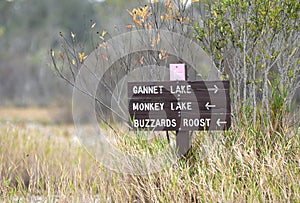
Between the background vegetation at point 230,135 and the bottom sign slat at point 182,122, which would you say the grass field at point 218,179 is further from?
the bottom sign slat at point 182,122

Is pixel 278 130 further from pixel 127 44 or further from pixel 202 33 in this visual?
pixel 127 44

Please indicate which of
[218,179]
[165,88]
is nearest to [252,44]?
[165,88]

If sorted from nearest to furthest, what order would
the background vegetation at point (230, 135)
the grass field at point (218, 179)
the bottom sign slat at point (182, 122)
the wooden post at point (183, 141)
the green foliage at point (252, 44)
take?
the grass field at point (218, 179) < the background vegetation at point (230, 135) < the bottom sign slat at point (182, 122) < the wooden post at point (183, 141) < the green foliage at point (252, 44)

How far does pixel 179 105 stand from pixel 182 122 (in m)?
0.15

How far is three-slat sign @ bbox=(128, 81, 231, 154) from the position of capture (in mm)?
4352

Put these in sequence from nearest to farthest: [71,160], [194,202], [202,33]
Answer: [194,202], [202,33], [71,160]

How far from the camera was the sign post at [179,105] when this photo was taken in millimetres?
4359

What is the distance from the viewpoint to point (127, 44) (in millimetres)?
5219

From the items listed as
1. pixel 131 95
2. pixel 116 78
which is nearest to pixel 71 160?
pixel 116 78

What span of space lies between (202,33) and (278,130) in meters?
1.21

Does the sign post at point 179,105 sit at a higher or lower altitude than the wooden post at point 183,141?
higher

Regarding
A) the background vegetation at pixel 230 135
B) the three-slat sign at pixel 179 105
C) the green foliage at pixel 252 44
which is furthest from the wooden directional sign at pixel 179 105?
the green foliage at pixel 252 44

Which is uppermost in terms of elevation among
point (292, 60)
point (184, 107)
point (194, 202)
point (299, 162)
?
point (292, 60)

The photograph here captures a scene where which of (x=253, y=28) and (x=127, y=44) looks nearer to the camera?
(x=253, y=28)
